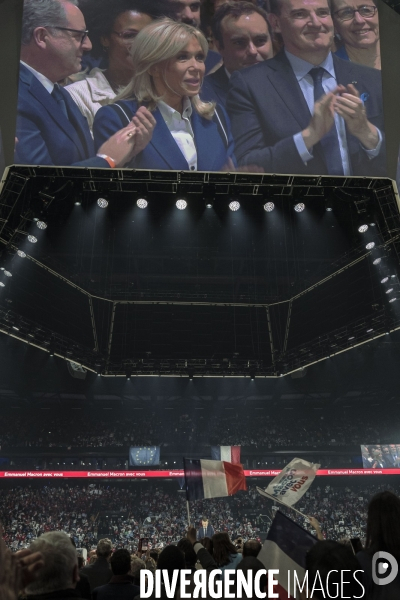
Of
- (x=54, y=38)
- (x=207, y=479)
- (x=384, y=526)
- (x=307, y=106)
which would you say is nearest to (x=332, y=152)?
(x=307, y=106)

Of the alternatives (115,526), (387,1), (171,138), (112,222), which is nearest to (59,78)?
(171,138)

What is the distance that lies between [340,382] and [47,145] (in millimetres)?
21474

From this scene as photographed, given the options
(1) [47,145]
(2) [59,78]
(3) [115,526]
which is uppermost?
(2) [59,78]

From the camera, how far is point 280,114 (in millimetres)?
11258

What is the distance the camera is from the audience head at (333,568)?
1.95 meters

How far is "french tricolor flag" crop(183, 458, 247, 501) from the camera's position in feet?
23.7

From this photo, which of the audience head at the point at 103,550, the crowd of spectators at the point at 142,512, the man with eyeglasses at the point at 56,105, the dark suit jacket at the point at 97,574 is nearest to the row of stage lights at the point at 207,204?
the man with eyeglasses at the point at 56,105

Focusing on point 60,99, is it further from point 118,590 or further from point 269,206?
point 118,590

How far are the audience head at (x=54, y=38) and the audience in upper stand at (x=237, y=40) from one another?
2.76 metres

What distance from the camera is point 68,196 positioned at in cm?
1473

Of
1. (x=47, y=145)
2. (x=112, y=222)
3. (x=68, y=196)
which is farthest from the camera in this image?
(x=112, y=222)

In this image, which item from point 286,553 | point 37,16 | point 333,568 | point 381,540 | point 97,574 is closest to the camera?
point 333,568

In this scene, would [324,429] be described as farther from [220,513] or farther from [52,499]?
[52,499]

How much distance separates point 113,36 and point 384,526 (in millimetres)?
11608
